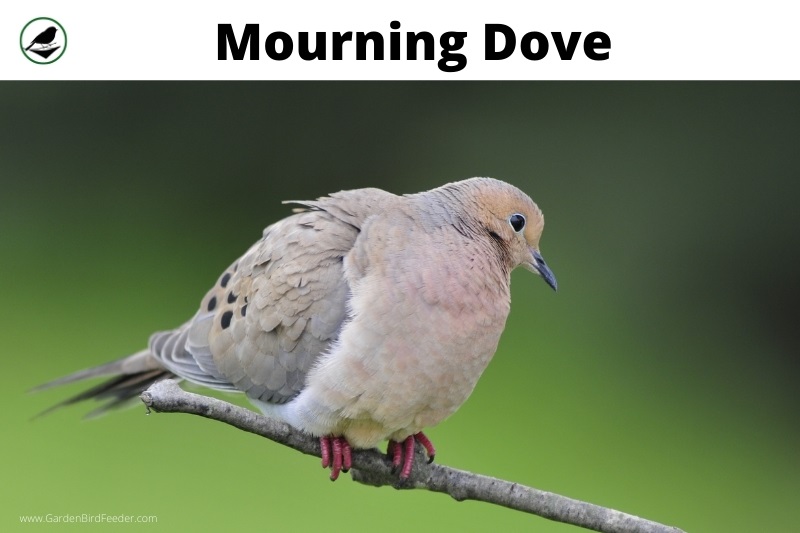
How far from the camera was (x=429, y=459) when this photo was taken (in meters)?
→ 2.96

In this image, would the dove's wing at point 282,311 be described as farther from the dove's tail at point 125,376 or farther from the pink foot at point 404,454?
the pink foot at point 404,454

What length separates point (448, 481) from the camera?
2.63m

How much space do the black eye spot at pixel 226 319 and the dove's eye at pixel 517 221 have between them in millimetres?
944

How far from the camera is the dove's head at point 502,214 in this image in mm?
2848

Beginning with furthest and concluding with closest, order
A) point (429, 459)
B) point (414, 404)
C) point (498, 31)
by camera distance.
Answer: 1. point (498, 31)
2. point (429, 459)
3. point (414, 404)

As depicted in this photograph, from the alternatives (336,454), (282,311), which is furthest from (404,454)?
(282,311)

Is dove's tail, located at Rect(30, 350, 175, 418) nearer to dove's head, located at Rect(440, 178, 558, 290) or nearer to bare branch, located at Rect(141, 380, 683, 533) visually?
bare branch, located at Rect(141, 380, 683, 533)

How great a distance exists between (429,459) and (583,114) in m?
3.11

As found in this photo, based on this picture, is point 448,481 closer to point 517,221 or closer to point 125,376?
point 517,221

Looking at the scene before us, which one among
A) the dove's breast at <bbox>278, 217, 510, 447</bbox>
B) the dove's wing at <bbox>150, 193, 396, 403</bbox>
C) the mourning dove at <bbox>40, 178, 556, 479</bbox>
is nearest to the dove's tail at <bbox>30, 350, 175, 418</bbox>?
the dove's wing at <bbox>150, 193, 396, 403</bbox>

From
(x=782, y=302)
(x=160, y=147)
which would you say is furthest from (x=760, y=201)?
(x=160, y=147)

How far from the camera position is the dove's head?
9.34ft

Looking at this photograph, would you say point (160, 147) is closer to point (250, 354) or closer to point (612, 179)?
point (612, 179)

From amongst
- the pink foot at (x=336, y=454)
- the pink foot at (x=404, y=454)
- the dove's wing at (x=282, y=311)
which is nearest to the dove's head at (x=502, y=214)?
the dove's wing at (x=282, y=311)
